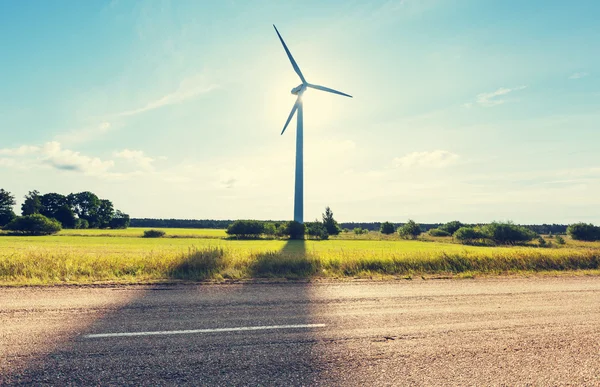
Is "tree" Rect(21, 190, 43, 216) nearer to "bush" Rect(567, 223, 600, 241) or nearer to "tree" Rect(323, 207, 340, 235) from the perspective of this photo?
"tree" Rect(323, 207, 340, 235)

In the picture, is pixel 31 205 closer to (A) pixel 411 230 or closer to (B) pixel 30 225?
(B) pixel 30 225

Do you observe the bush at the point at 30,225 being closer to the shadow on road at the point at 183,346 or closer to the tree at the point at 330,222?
the tree at the point at 330,222

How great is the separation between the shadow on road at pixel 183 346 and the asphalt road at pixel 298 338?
26mm

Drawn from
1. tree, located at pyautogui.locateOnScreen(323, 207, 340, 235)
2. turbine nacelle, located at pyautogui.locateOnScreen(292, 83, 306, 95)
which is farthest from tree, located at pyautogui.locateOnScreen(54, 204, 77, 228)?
turbine nacelle, located at pyautogui.locateOnScreen(292, 83, 306, 95)

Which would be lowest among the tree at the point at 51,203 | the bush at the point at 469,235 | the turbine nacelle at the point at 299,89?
the bush at the point at 469,235

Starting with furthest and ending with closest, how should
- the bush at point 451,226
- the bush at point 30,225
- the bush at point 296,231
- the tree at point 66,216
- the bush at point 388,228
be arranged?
1. the tree at point 66,216
2. the bush at point 388,228
3. the bush at point 451,226
4. the bush at point 30,225
5. the bush at point 296,231

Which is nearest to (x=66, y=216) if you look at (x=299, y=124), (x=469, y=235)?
(x=299, y=124)

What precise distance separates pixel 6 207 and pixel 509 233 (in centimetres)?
12574

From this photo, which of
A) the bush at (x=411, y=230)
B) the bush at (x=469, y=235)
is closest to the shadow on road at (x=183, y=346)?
the bush at (x=469, y=235)

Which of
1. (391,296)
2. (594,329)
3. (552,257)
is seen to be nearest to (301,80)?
(552,257)

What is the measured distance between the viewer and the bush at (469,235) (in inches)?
2549

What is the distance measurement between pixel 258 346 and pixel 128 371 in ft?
6.30

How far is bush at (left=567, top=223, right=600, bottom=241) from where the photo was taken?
224 feet

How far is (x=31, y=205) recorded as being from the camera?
112m
